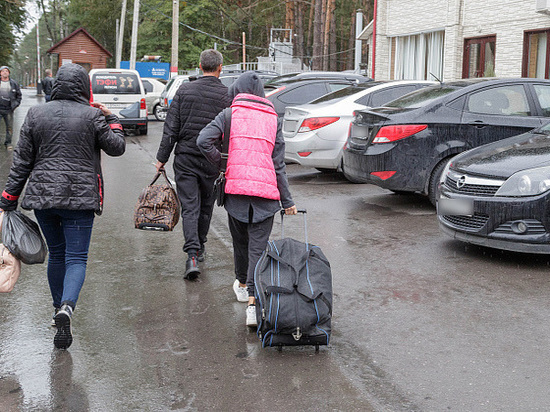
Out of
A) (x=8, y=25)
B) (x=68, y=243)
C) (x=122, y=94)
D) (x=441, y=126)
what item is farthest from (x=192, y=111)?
(x=8, y=25)

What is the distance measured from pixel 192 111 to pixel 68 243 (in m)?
1.85

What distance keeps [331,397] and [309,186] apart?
7741 millimetres

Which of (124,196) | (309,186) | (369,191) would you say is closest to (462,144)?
(369,191)

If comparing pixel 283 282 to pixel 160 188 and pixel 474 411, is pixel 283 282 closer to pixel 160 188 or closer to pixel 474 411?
pixel 474 411

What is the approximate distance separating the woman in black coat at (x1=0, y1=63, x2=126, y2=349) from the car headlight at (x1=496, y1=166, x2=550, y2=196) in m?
3.51

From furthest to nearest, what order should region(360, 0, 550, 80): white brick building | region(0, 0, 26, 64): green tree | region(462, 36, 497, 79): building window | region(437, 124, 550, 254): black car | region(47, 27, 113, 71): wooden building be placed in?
1. region(47, 27, 113, 71): wooden building
2. region(0, 0, 26, 64): green tree
3. region(462, 36, 497, 79): building window
4. region(360, 0, 550, 80): white brick building
5. region(437, 124, 550, 254): black car

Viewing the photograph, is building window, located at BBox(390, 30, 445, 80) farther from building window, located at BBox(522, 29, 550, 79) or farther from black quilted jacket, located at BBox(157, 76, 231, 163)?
black quilted jacket, located at BBox(157, 76, 231, 163)

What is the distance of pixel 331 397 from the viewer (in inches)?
152

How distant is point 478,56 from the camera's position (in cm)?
2194

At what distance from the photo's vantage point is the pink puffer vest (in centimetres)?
483

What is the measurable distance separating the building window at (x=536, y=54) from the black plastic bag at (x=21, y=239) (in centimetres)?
1691

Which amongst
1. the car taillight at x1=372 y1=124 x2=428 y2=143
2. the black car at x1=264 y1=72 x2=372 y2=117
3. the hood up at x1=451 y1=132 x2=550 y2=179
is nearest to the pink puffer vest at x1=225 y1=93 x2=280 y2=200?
the hood up at x1=451 y1=132 x2=550 y2=179

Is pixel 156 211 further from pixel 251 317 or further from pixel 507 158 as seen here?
pixel 507 158

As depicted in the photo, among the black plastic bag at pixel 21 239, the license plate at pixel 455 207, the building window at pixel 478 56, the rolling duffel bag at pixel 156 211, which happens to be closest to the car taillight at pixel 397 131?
the license plate at pixel 455 207
